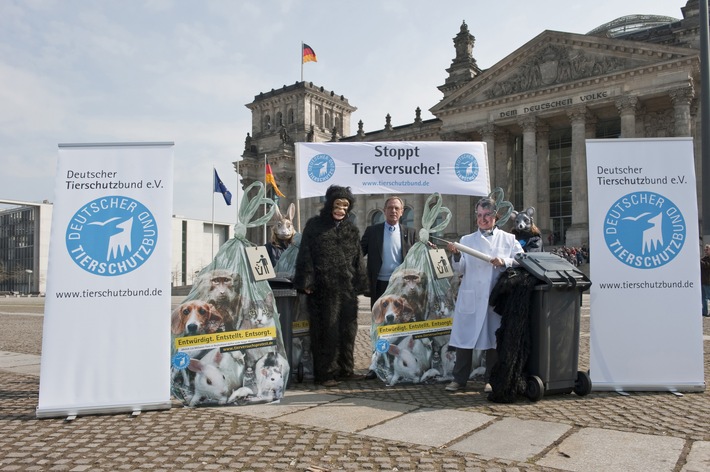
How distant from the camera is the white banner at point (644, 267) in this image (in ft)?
19.9

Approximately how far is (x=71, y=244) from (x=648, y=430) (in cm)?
522

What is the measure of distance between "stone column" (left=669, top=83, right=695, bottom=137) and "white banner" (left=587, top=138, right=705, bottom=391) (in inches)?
1289

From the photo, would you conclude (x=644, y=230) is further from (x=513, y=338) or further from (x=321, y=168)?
(x=321, y=168)

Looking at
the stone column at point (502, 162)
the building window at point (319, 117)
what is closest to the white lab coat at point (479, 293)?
the stone column at point (502, 162)

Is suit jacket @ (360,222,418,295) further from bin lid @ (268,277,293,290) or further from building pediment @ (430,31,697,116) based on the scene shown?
building pediment @ (430,31,697,116)

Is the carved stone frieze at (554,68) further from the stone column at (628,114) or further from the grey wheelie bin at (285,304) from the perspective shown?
the grey wheelie bin at (285,304)

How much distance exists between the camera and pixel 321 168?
7566 millimetres

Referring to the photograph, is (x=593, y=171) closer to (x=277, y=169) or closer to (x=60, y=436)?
(x=60, y=436)

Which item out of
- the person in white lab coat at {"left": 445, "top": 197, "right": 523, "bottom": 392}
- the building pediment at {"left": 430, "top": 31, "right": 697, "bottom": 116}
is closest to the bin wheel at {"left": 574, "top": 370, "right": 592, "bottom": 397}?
the person in white lab coat at {"left": 445, "top": 197, "right": 523, "bottom": 392}

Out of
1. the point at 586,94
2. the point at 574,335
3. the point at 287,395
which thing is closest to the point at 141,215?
the point at 287,395

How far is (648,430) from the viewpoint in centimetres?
448

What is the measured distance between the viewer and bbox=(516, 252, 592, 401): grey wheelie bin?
219 inches

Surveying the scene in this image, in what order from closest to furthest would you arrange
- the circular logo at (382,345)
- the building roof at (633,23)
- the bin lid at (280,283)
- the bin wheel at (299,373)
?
the bin lid at (280,283) → the circular logo at (382,345) → the bin wheel at (299,373) → the building roof at (633,23)

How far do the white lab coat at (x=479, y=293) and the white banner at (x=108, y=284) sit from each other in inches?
120
